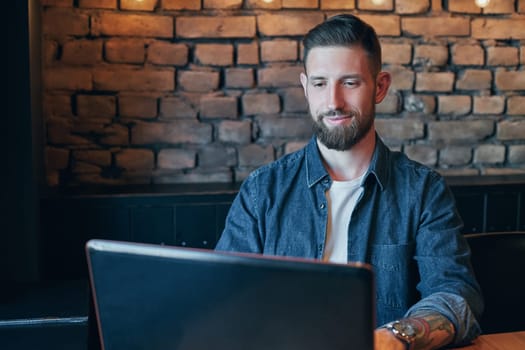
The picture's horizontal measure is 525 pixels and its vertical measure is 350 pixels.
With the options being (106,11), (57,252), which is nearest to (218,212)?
(57,252)

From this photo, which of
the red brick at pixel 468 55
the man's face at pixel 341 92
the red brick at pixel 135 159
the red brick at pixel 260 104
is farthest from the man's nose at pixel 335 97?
the red brick at pixel 468 55

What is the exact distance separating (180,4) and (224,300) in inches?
80.4

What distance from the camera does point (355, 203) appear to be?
147cm

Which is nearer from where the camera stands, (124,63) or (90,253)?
(90,253)

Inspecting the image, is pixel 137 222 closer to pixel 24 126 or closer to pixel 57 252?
pixel 57 252

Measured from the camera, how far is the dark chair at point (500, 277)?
1.45 metres

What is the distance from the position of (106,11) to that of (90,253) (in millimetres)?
1946

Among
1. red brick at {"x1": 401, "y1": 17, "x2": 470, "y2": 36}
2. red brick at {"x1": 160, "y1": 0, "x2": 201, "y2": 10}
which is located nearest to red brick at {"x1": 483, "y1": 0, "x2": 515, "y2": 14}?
red brick at {"x1": 401, "y1": 17, "x2": 470, "y2": 36}

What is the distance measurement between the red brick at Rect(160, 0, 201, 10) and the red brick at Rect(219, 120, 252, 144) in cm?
50

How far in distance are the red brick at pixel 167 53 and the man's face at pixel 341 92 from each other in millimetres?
1144

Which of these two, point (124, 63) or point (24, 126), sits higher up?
point (124, 63)

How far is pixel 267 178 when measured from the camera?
1.56 metres

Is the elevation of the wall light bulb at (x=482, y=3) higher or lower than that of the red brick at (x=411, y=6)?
higher

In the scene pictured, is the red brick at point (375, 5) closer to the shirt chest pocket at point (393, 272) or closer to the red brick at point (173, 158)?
the red brick at point (173, 158)
